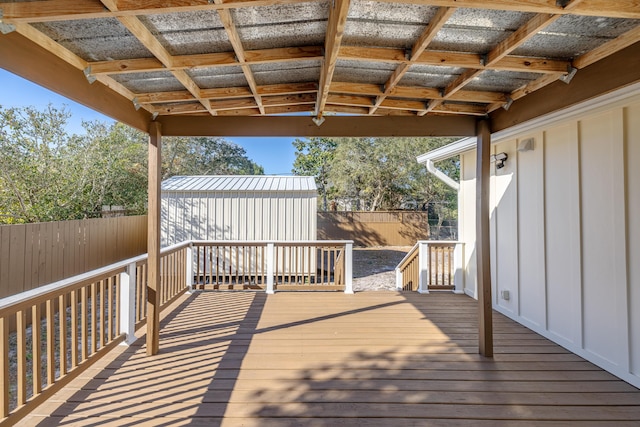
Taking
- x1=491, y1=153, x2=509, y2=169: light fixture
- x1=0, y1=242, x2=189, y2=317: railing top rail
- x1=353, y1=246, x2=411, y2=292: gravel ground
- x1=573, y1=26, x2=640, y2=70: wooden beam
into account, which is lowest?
x1=353, y1=246, x2=411, y2=292: gravel ground

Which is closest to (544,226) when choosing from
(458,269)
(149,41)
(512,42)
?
(458,269)

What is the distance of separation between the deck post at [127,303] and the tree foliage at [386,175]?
12858 mm

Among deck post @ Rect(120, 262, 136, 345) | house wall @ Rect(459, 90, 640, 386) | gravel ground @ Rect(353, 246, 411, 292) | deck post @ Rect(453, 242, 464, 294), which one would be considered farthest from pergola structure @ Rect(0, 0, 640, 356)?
gravel ground @ Rect(353, 246, 411, 292)

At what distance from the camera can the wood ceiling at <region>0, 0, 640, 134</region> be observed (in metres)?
1.48

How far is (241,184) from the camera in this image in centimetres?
795

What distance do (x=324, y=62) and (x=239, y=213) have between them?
5.93 m

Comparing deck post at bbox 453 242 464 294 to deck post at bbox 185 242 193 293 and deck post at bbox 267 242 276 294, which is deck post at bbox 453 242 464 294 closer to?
deck post at bbox 267 242 276 294

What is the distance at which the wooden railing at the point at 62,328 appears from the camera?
1918 mm

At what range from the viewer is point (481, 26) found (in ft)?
5.87

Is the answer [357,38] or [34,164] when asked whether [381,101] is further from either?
[34,164]

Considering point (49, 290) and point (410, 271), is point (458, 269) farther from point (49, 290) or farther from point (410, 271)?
point (49, 290)

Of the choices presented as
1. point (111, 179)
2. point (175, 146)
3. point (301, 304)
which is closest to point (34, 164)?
point (111, 179)

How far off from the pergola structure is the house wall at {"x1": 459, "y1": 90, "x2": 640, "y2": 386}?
0.72m

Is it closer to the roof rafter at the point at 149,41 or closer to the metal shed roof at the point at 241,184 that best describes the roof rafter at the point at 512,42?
the roof rafter at the point at 149,41
